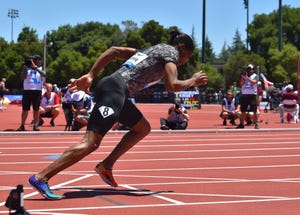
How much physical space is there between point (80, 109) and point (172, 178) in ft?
29.8

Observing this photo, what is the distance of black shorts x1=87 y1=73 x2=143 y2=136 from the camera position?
6062 millimetres

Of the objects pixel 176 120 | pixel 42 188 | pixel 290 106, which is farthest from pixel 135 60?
pixel 290 106

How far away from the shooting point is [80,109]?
54.4 feet

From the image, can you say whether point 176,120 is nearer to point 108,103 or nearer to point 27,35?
point 108,103

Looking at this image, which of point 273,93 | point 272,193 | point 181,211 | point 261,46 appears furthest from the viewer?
point 261,46

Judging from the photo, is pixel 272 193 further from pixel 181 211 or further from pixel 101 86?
pixel 101 86

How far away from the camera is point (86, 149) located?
6.03 meters

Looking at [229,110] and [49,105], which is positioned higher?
[49,105]

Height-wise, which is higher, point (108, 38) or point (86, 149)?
point (108, 38)

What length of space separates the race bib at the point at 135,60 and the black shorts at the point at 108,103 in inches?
6.3

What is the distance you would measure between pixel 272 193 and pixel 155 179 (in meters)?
1.67

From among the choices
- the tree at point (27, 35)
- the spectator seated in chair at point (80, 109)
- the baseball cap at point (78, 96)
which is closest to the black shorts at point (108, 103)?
the spectator seated in chair at point (80, 109)

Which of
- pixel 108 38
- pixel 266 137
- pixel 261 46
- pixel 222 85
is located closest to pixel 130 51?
pixel 266 137

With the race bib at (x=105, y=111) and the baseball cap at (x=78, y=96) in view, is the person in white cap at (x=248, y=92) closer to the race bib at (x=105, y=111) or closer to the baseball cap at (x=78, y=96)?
the baseball cap at (x=78, y=96)
